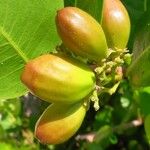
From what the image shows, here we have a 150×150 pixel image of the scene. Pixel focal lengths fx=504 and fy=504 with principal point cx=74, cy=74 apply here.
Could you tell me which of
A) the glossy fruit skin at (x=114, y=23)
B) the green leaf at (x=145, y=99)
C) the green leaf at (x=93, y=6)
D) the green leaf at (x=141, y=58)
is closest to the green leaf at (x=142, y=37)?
the green leaf at (x=141, y=58)

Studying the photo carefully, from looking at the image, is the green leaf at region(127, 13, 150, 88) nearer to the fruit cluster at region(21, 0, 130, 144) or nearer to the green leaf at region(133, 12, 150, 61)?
the green leaf at region(133, 12, 150, 61)

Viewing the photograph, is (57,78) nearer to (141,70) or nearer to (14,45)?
(14,45)

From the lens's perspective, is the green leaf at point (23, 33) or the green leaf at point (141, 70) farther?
the green leaf at point (141, 70)

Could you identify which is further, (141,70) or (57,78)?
(141,70)

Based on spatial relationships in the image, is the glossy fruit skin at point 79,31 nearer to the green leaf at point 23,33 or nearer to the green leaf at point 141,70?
the green leaf at point 23,33

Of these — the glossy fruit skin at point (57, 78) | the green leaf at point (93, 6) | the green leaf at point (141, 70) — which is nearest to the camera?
the glossy fruit skin at point (57, 78)

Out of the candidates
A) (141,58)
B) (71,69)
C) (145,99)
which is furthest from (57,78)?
(145,99)

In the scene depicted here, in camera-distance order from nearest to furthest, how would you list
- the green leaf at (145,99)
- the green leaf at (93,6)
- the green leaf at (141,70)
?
the green leaf at (93,6)
the green leaf at (141,70)
the green leaf at (145,99)

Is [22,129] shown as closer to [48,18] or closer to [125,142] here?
[125,142]
